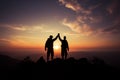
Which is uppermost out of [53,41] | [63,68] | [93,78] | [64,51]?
[53,41]

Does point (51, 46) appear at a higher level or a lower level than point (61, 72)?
higher

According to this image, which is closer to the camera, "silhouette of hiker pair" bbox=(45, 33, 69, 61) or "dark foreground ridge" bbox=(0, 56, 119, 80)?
"dark foreground ridge" bbox=(0, 56, 119, 80)

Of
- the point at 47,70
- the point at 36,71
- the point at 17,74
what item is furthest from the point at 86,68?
the point at 17,74

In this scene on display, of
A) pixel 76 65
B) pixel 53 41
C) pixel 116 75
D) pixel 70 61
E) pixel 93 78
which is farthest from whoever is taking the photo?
pixel 53 41

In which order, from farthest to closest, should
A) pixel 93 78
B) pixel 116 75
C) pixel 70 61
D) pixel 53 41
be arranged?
1. pixel 53 41
2. pixel 70 61
3. pixel 116 75
4. pixel 93 78

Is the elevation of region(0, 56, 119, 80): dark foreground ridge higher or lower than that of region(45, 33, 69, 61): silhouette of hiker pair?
lower

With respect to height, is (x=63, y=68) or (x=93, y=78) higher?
(x=63, y=68)

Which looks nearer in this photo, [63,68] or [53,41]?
[63,68]

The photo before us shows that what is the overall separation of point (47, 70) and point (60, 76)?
2022 mm

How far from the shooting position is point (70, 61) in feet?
58.6

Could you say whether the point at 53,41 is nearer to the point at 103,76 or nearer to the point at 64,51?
the point at 64,51

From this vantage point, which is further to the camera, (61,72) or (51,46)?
A: (51,46)

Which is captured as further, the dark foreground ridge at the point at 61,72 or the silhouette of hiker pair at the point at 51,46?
the silhouette of hiker pair at the point at 51,46

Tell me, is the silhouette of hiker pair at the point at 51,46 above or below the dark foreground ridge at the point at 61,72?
above
